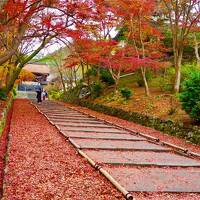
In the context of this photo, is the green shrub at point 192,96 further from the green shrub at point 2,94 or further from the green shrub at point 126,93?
the green shrub at point 2,94

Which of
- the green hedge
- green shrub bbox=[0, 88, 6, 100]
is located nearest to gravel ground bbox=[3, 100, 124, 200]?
the green hedge

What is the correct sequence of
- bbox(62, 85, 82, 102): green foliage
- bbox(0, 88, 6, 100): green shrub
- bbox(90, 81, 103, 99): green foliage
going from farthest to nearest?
bbox(62, 85, 82, 102): green foliage < bbox(0, 88, 6, 100): green shrub < bbox(90, 81, 103, 99): green foliage

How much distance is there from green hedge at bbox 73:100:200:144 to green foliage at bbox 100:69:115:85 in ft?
25.2

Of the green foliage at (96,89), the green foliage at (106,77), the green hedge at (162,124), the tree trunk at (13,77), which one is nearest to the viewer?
the green hedge at (162,124)

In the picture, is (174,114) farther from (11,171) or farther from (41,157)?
(11,171)

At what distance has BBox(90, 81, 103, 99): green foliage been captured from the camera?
30.2 m

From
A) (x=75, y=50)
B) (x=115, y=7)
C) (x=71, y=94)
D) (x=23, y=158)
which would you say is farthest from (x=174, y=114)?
(x=71, y=94)

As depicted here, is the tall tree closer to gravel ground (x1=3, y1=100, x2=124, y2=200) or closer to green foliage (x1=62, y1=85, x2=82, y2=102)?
gravel ground (x1=3, y1=100, x2=124, y2=200)

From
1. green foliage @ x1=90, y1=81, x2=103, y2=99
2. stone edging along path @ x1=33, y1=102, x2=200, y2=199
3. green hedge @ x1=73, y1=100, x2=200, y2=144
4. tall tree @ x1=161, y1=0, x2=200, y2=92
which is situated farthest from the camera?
green foliage @ x1=90, y1=81, x2=103, y2=99

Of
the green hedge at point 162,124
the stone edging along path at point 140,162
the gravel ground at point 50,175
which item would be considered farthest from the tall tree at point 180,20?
the gravel ground at point 50,175

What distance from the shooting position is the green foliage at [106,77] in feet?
106

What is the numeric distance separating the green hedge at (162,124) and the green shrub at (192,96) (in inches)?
23.0

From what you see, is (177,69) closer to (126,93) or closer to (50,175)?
(126,93)

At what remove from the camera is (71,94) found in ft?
132
